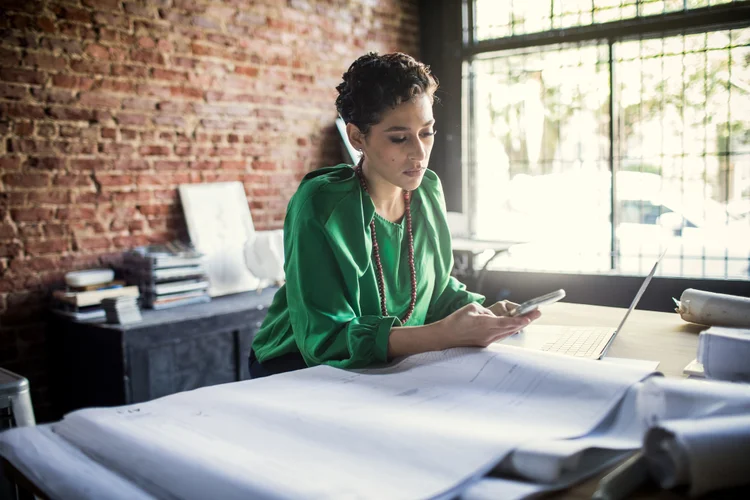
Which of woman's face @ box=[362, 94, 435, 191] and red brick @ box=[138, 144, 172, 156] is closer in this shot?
woman's face @ box=[362, 94, 435, 191]

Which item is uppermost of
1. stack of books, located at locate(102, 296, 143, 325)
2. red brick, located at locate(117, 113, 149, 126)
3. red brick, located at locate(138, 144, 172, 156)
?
red brick, located at locate(117, 113, 149, 126)

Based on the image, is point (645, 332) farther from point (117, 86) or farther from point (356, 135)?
point (117, 86)

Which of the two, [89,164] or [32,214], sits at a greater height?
[89,164]

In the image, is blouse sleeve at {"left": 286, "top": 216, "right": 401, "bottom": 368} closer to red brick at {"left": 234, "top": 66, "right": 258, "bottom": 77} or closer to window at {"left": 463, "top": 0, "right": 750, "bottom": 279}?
red brick at {"left": 234, "top": 66, "right": 258, "bottom": 77}

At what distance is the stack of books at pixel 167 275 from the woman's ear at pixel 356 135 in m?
1.76

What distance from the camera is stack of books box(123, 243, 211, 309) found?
10.2 feet

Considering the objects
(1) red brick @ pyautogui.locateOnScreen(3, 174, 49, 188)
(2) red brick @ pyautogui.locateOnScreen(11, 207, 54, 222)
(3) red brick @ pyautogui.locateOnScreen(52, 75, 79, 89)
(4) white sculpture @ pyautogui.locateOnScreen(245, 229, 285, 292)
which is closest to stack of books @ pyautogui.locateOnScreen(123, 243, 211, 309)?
(4) white sculpture @ pyautogui.locateOnScreen(245, 229, 285, 292)

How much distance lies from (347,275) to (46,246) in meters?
2.16

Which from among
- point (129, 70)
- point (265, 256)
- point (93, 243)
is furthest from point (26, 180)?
point (265, 256)

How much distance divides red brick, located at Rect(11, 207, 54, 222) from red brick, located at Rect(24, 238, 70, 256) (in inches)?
3.9

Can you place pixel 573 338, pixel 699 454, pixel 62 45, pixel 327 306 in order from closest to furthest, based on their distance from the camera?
pixel 699 454 < pixel 327 306 < pixel 573 338 < pixel 62 45

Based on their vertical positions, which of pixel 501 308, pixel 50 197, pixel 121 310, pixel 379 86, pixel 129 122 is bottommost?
pixel 121 310

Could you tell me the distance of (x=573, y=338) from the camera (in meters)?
1.46

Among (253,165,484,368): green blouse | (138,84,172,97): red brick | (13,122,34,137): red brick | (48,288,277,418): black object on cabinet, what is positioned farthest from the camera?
(138,84,172,97): red brick
